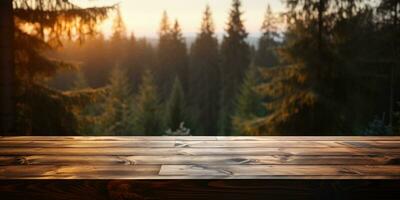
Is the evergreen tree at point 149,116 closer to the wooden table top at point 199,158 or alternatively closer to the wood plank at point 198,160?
the wooden table top at point 199,158

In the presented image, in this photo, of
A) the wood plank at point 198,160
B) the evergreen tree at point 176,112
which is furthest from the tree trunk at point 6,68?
the evergreen tree at point 176,112

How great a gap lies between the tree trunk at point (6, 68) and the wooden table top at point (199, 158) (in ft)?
11.4

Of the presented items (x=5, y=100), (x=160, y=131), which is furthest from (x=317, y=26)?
(x=160, y=131)

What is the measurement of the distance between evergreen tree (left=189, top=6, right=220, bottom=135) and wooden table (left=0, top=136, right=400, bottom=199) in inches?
1137

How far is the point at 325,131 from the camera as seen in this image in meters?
9.90

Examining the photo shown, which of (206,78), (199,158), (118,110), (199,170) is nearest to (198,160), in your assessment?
(199,158)

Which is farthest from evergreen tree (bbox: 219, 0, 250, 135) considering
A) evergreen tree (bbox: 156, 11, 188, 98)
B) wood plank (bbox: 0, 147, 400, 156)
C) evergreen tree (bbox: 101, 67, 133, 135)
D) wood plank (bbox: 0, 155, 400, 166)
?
wood plank (bbox: 0, 155, 400, 166)

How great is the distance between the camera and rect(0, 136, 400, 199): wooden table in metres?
1.43

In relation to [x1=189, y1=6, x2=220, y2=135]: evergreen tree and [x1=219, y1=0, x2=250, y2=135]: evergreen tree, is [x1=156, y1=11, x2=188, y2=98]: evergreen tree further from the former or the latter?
[x1=219, y1=0, x2=250, y2=135]: evergreen tree

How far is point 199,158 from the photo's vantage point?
1822mm

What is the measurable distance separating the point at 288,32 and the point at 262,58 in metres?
23.0

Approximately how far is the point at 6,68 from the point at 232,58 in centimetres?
2485

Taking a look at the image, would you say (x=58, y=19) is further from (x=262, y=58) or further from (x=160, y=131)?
(x=262, y=58)

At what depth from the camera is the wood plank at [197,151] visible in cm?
193
